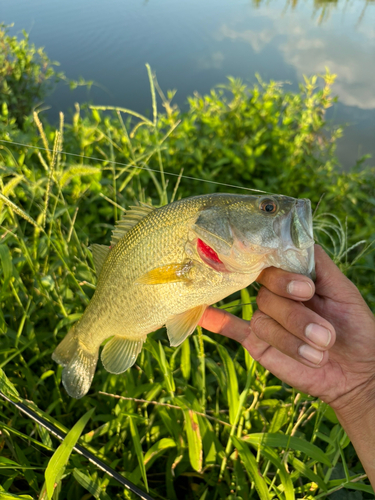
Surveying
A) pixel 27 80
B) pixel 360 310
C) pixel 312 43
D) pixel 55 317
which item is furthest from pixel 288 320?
pixel 312 43

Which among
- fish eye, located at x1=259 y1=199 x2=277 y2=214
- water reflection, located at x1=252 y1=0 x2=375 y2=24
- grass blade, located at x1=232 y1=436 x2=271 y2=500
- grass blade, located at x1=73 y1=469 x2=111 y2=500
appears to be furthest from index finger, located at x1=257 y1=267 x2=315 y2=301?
water reflection, located at x1=252 y1=0 x2=375 y2=24

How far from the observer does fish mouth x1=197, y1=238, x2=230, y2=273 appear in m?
1.48

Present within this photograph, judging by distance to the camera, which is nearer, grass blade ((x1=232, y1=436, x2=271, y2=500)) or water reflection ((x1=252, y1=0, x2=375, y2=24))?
grass blade ((x1=232, y1=436, x2=271, y2=500))

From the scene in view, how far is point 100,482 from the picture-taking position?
1652mm

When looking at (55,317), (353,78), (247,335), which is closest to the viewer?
(247,335)

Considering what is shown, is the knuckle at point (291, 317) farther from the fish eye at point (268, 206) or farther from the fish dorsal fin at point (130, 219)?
the fish dorsal fin at point (130, 219)

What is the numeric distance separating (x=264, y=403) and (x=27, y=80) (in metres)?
6.34

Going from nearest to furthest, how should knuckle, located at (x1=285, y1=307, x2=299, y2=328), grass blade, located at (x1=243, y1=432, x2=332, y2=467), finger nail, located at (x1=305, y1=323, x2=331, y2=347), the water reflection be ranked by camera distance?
finger nail, located at (x1=305, y1=323, x2=331, y2=347) < knuckle, located at (x1=285, y1=307, x2=299, y2=328) < grass blade, located at (x1=243, y1=432, x2=332, y2=467) < the water reflection

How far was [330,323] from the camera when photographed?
1.33m

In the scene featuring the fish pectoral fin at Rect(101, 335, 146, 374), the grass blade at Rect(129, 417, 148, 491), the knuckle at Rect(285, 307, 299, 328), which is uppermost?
the knuckle at Rect(285, 307, 299, 328)

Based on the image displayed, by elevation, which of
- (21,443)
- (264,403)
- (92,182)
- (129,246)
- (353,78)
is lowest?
(21,443)

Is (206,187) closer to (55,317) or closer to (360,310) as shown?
(55,317)

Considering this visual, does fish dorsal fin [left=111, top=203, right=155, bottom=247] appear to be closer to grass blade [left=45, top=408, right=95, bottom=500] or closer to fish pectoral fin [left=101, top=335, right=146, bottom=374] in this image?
fish pectoral fin [left=101, top=335, right=146, bottom=374]

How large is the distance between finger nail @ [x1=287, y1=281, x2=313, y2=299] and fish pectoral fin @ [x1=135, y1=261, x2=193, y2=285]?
17.3 inches
